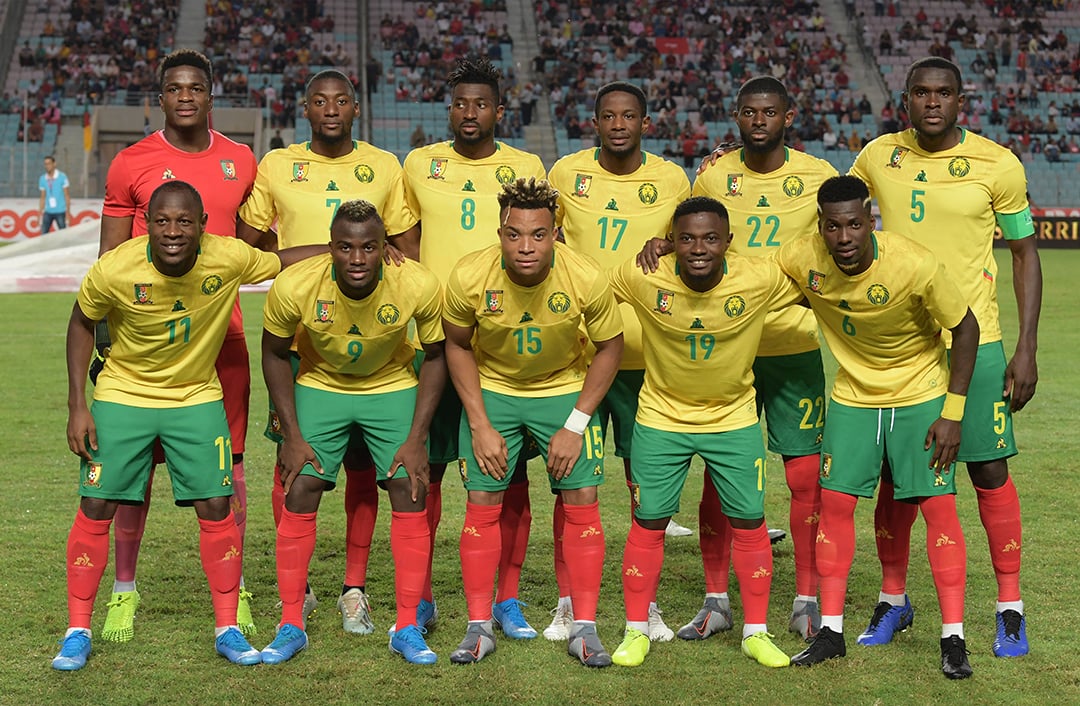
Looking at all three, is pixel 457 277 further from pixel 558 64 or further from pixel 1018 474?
pixel 558 64

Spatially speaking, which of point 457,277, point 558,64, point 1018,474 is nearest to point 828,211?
point 457,277

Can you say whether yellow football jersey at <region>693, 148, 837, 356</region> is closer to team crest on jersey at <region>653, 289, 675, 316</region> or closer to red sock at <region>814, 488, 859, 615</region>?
team crest on jersey at <region>653, 289, 675, 316</region>

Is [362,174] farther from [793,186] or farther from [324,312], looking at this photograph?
[793,186]

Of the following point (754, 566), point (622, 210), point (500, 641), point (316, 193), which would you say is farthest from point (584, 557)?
point (316, 193)

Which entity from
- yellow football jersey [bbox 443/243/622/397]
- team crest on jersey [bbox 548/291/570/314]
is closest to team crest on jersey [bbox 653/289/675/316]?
yellow football jersey [bbox 443/243/622/397]

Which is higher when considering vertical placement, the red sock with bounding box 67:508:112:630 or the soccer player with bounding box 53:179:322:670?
the soccer player with bounding box 53:179:322:670

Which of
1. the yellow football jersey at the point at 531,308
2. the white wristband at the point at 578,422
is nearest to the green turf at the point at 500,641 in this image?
the white wristband at the point at 578,422

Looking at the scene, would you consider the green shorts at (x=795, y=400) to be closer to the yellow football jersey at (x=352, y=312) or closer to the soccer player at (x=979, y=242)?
the soccer player at (x=979, y=242)

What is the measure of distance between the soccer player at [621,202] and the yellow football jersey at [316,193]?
776 millimetres

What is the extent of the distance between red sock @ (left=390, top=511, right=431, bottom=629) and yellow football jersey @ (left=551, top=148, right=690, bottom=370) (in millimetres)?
1221

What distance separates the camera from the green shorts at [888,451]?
5160mm

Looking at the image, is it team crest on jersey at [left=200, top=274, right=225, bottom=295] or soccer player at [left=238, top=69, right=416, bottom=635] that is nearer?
team crest on jersey at [left=200, top=274, right=225, bottom=295]

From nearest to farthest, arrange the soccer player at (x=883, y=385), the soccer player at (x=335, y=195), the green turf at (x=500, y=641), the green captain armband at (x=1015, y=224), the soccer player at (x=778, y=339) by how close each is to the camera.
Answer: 1. the green turf at (x=500, y=641)
2. the soccer player at (x=883, y=385)
3. the green captain armband at (x=1015, y=224)
4. the soccer player at (x=778, y=339)
5. the soccer player at (x=335, y=195)

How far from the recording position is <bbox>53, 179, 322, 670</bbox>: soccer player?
16.6 feet
